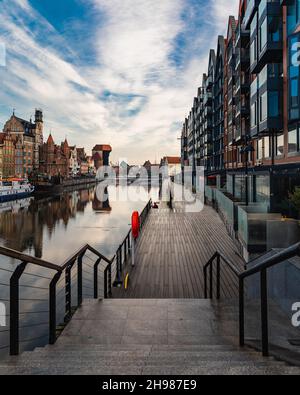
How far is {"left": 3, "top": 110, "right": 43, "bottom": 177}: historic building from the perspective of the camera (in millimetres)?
99500

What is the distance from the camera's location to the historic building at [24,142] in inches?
3917

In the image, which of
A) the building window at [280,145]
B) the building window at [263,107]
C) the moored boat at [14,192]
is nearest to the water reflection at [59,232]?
the building window at [280,145]

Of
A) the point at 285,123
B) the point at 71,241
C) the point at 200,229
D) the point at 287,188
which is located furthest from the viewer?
the point at 71,241

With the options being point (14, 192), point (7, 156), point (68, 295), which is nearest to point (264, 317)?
point (68, 295)

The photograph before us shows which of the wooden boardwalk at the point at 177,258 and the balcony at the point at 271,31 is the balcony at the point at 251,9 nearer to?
the balcony at the point at 271,31

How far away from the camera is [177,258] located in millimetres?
15500

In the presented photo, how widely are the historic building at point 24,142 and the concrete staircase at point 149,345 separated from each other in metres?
99.7

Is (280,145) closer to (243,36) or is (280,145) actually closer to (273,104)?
(273,104)

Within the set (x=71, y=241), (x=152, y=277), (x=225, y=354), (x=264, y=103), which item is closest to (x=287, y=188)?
(x=152, y=277)

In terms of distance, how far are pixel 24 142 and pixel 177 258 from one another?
99639mm

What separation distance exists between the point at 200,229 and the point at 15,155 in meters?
90.5

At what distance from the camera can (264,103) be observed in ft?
76.8

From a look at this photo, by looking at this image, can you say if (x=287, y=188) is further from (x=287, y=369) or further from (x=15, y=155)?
(x=15, y=155)

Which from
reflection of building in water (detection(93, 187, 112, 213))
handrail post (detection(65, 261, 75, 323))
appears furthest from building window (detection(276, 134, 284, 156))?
reflection of building in water (detection(93, 187, 112, 213))
